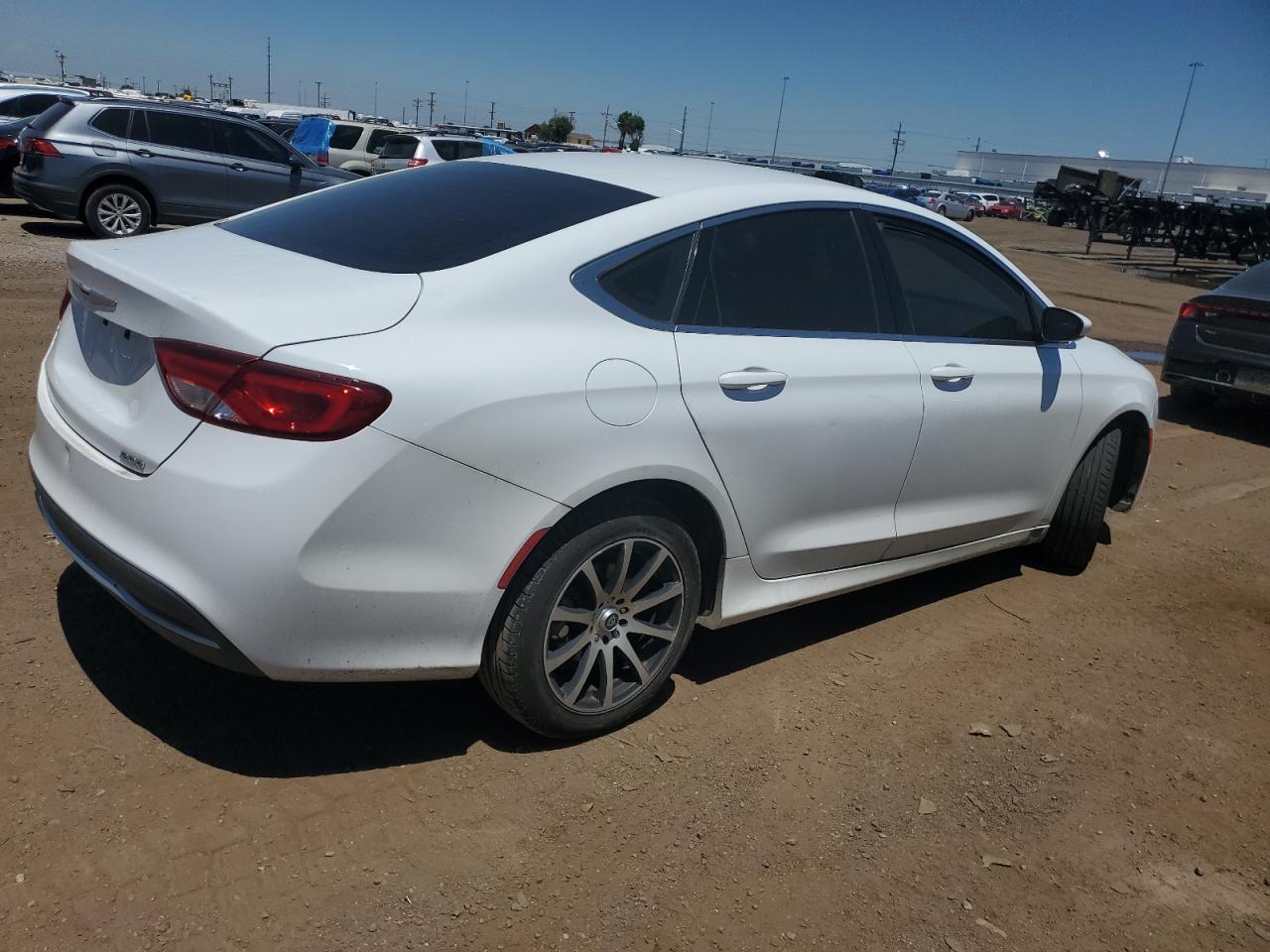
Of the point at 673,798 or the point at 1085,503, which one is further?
the point at 1085,503

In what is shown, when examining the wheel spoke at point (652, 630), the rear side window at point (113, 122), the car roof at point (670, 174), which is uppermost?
the car roof at point (670, 174)

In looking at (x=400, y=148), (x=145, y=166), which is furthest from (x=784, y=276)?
(x=400, y=148)

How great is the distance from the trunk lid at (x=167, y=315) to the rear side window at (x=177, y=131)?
10.6 meters

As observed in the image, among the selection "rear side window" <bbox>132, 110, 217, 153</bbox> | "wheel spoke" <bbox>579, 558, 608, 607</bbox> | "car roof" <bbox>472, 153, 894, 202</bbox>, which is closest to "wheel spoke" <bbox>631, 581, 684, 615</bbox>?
"wheel spoke" <bbox>579, 558, 608, 607</bbox>

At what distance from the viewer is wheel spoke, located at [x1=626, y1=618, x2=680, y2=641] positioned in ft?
10.3

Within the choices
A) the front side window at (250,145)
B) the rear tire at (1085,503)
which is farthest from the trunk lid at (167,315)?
the front side window at (250,145)

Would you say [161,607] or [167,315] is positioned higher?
[167,315]

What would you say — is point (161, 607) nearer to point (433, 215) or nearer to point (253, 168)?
point (433, 215)

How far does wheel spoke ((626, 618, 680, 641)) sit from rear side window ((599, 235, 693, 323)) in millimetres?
906

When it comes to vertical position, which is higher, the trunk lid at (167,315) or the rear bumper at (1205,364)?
the trunk lid at (167,315)

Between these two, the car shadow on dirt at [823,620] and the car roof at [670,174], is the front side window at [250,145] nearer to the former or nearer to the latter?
the car roof at [670,174]

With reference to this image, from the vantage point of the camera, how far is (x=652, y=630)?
125 inches

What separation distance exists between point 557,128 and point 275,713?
96.5 metres

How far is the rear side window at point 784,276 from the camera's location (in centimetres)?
327
